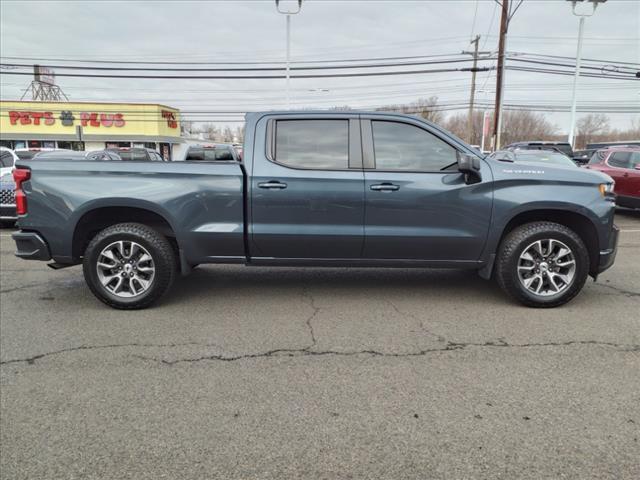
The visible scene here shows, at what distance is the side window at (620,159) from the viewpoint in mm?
12039

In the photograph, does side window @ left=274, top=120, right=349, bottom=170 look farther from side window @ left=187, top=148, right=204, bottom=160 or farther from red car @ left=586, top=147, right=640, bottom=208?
red car @ left=586, top=147, right=640, bottom=208

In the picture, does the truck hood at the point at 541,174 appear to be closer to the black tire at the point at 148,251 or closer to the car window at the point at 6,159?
the black tire at the point at 148,251

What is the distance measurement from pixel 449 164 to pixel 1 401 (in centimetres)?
412

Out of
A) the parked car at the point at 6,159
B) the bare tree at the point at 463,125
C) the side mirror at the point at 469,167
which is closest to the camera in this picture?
the side mirror at the point at 469,167

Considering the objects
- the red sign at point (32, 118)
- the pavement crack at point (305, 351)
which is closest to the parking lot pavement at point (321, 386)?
the pavement crack at point (305, 351)

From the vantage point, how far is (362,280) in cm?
583

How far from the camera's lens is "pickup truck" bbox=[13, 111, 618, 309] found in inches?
181

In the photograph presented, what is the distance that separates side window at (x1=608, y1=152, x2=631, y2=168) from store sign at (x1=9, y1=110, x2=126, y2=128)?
39.9 m

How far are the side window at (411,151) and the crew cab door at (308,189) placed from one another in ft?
0.76

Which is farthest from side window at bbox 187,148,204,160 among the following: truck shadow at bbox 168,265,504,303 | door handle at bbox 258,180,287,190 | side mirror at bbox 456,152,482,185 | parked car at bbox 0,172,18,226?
Answer: side mirror at bbox 456,152,482,185

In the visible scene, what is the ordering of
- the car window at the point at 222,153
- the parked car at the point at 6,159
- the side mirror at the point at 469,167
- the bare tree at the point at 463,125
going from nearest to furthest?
the side mirror at the point at 469,167, the car window at the point at 222,153, the parked car at the point at 6,159, the bare tree at the point at 463,125

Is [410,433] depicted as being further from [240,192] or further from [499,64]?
[499,64]

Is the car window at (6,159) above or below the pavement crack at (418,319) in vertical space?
above

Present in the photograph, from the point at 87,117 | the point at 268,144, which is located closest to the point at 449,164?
the point at 268,144
